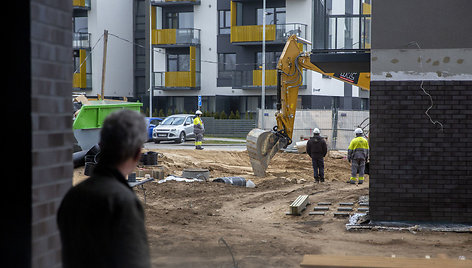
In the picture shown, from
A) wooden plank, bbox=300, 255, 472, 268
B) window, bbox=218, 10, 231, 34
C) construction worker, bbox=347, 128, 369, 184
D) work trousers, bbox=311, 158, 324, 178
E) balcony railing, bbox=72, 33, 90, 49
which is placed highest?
window, bbox=218, 10, 231, 34

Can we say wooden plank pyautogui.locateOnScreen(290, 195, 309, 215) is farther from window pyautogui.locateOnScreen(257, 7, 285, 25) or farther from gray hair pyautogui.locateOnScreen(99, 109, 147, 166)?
window pyautogui.locateOnScreen(257, 7, 285, 25)

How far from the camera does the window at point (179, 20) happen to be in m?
48.1

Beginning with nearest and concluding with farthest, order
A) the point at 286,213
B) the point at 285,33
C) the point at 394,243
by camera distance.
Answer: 1. the point at 394,243
2. the point at 286,213
3. the point at 285,33

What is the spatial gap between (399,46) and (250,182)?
940 centimetres

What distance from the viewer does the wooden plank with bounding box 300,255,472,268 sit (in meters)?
7.22

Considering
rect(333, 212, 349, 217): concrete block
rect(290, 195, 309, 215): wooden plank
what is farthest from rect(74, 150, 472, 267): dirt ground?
rect(333, 212, 349, 217): concrete block

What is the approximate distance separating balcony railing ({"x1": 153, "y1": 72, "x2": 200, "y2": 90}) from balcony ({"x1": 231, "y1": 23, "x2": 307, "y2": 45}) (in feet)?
15.2

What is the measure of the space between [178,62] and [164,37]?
248cm

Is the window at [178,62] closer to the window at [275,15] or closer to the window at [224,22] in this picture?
the window at [224,22]

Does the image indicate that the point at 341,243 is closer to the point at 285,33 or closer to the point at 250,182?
the point at 250,182

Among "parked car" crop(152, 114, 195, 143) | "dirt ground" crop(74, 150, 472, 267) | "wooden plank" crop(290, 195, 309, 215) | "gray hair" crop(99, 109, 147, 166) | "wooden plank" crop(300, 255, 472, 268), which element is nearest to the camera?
"gray hair" crop(99, 109, 147, 166)

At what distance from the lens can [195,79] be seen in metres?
47.8
